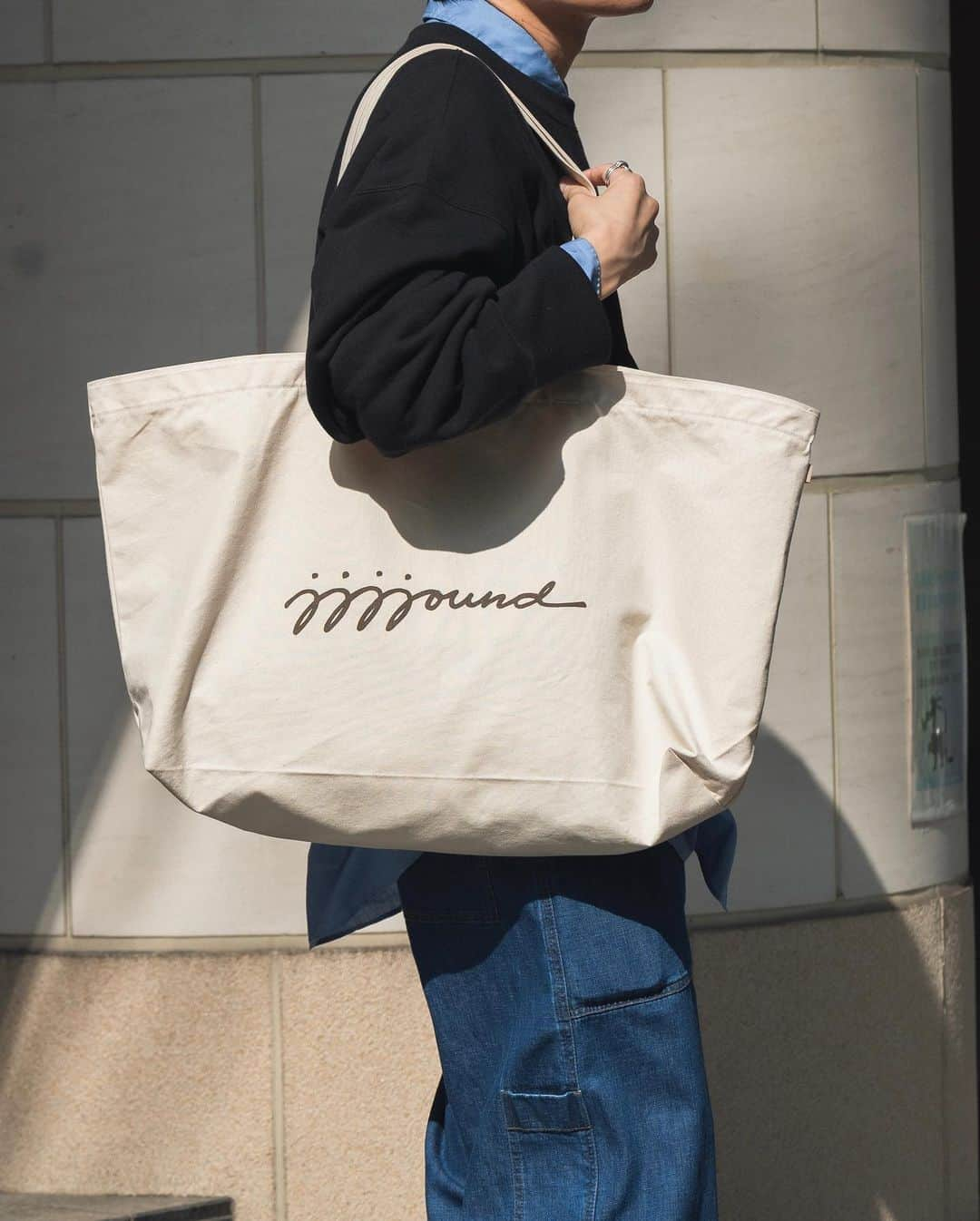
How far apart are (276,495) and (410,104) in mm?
437

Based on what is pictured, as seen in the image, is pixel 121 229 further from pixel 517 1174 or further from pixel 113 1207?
Answer: pixel 517 1174

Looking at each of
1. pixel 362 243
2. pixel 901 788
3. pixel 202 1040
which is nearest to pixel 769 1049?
pixel 901 788

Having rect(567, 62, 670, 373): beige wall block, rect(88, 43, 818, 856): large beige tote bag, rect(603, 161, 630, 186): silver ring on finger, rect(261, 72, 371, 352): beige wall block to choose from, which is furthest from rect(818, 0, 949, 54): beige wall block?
rect(88, 43, 818, 856): large beige tote bag

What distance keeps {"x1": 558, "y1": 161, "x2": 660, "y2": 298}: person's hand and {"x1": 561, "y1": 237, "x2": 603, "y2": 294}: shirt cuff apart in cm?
1

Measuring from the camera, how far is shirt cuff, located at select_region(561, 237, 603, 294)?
1688mm

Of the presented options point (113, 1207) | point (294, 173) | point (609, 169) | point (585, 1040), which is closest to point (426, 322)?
point (609, 169)

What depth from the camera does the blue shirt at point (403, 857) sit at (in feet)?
6.08

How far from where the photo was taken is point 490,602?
1721mm

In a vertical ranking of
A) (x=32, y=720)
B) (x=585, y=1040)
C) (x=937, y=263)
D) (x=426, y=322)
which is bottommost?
(x=585, y=1040)

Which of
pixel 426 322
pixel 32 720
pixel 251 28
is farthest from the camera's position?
pixel 32 720

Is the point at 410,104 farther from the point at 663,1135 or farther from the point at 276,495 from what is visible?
the point at 663,1135

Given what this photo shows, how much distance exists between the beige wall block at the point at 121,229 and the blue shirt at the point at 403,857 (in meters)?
1.03

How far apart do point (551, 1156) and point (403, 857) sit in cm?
38

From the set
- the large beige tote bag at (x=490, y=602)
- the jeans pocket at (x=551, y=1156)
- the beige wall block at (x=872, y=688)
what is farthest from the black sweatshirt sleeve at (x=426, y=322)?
the beige wall block at (x=872, y=688)
